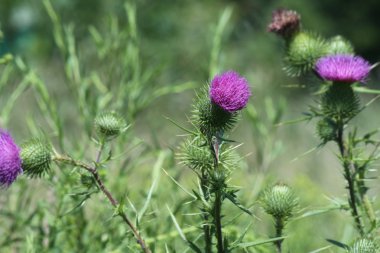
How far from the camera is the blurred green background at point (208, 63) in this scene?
3.28 m

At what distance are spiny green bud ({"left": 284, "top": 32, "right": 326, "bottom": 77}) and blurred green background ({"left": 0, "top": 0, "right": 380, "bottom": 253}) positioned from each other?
13 cm

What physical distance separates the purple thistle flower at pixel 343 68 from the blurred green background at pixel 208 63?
1.49 feet

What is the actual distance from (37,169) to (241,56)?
9540 mm

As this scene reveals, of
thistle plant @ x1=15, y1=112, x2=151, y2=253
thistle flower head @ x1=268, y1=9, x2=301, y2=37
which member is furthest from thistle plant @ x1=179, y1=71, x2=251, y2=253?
thistle flower head @ x1=268, y1=9, x2=301, y2=37

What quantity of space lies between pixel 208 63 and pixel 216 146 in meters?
1.42

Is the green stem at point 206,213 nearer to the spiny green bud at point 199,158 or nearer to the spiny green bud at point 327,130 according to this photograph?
the spiny green bud at point 199,158

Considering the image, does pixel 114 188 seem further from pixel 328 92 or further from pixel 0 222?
pixel 328 92

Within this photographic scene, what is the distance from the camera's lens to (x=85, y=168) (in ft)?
4.47

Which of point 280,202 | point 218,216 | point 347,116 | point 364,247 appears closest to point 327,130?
point 347,116

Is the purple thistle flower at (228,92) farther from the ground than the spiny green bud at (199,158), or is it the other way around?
the purple thistle flower at (228,92)

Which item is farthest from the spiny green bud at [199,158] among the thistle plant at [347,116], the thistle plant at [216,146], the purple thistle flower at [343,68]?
the purple thistle flower at [343,68]

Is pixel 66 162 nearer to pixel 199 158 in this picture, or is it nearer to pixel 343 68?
pixel 199 158

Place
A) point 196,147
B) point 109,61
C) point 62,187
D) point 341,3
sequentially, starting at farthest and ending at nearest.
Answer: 1. point 341,3
2. point 109,61
3. point 62,187
4. point 196,147

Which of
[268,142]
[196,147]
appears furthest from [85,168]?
[268,142]
